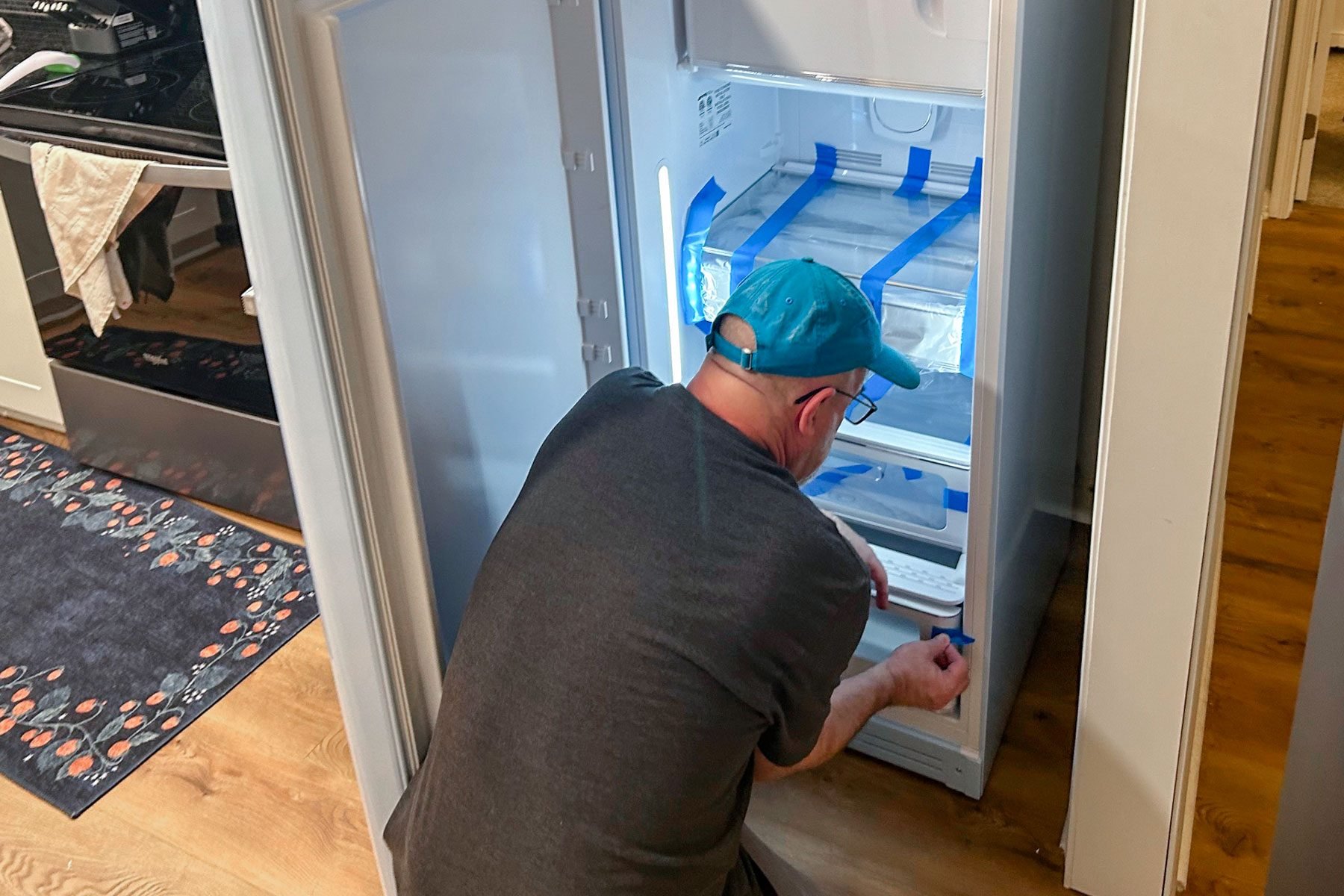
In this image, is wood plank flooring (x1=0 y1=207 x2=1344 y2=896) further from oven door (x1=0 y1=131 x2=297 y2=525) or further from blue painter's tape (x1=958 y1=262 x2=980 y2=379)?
blue painter's tape (x1=958 y1=262 x2=980 y2=379)

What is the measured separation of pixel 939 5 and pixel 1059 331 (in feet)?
1.84

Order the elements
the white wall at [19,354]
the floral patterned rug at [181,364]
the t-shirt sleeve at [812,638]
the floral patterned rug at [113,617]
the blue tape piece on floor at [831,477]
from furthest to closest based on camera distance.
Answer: the white wall at [19,354], the floral patterned rug at [181,364], the floral patterned rug at [113,617], the blue tape piece on floor at [831,477], the t-shirt sleeve at [812,638]

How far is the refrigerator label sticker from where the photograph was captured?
1628 millimetres

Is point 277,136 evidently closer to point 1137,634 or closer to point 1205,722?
point 1137,634

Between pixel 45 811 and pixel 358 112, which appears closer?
pixel 358 112

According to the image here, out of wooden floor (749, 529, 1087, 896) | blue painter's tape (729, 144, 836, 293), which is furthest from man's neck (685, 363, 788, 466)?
wooden floor (749, 529, 1087, 896)

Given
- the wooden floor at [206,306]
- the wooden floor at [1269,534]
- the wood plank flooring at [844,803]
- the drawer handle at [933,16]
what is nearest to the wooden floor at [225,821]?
the wood plank flooring at [844,803]

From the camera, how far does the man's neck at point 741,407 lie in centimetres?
129

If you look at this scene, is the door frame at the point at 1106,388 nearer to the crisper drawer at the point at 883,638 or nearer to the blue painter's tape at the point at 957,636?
the blue painter's tape at the point at 957,636

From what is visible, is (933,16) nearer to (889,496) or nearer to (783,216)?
(783,216)

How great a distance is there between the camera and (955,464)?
160 centimetres

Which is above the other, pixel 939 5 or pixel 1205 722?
pixel 939 5

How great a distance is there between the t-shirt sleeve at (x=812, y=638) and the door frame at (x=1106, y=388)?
28 centimetres

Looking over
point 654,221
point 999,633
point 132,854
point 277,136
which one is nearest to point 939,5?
point 654,221
